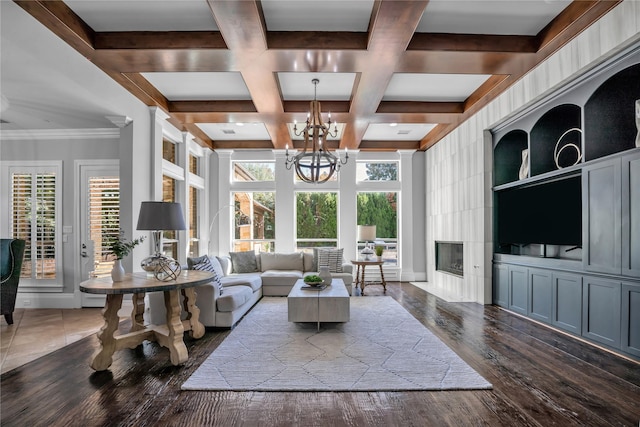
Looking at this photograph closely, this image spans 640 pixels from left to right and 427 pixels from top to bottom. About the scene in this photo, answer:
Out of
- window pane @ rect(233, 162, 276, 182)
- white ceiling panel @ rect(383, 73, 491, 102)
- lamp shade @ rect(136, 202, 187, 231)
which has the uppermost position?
white ceiling panel @ rect(383, 73, 491, 102)

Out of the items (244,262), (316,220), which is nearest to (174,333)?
(244,262)

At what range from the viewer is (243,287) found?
15.7ft

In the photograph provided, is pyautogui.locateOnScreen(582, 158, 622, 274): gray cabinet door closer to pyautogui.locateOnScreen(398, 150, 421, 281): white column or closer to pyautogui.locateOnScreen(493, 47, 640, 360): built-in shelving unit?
pyautogui.locateOnScreen(493, 47, 640, 360): built-in shelving unit

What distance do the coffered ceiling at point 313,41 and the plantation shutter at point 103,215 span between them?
4.50 feet

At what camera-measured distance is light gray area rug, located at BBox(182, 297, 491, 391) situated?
8.70 ft

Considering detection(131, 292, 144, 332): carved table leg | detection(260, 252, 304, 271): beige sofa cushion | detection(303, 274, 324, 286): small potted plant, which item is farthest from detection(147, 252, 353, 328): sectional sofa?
detection(303, 274, 324, 286): small potted plant

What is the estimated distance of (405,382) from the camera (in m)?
2.67

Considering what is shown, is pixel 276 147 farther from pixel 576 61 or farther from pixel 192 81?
pixel 576 61

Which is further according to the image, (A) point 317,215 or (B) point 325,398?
(A) point 317,215

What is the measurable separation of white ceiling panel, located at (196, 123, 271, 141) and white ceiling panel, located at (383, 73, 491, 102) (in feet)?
8.80

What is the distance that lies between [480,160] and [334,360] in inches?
158

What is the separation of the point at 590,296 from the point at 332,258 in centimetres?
383

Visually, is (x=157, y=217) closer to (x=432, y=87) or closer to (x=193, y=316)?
(x=193, y=316)

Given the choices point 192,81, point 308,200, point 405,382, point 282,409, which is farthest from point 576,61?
point 308,200
